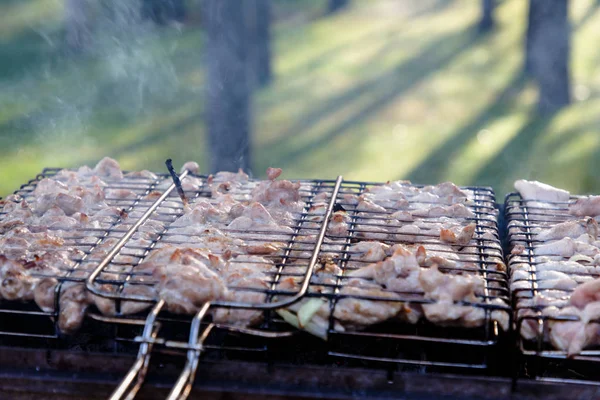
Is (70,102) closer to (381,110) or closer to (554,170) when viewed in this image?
(381,110)

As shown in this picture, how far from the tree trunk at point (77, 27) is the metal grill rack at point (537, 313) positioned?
1397cm

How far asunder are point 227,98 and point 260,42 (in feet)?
19.9

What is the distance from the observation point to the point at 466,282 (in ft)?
9.27

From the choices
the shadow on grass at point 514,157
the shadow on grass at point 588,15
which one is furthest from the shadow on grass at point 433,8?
the shadow on grass at point 514,157

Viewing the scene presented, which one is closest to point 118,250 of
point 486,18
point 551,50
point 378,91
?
point 551,50

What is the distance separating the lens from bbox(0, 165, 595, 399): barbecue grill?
271 centimetres

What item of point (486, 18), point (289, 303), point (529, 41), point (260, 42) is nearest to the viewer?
point (289, 303)

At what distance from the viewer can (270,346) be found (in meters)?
3.01

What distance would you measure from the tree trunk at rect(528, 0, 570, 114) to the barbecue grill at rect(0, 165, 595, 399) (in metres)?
8.50

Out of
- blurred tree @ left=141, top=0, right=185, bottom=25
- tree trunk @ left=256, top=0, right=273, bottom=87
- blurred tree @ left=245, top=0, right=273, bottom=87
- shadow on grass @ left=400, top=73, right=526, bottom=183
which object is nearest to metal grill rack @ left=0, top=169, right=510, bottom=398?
shadow on grass @ left=400, top=73, right=526, bottom=183

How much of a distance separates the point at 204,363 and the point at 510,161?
7933 mm

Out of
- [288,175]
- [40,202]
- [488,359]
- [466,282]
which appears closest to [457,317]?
[466,282]

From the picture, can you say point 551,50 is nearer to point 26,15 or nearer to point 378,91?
point 378,91

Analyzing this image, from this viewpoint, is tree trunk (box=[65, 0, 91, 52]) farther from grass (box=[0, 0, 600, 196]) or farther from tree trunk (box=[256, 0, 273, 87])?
tree trunk (box=[256, 0, 273, 87])
